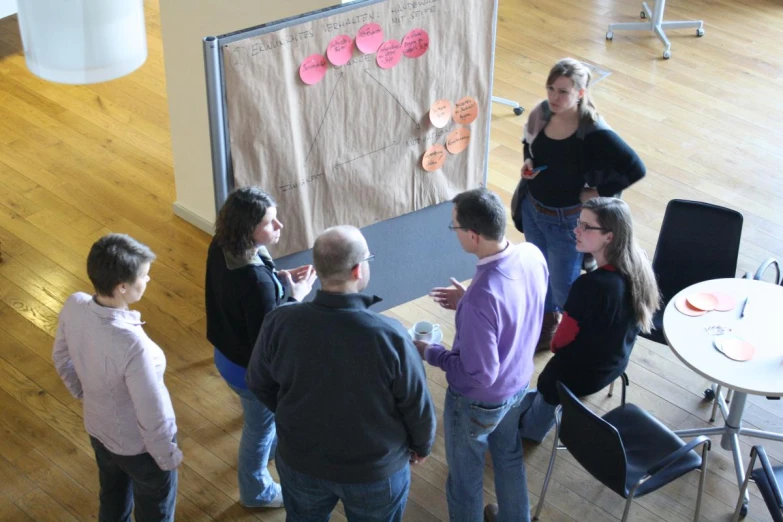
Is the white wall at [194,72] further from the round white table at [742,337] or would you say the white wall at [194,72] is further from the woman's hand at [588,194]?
the round white table at [742,337]

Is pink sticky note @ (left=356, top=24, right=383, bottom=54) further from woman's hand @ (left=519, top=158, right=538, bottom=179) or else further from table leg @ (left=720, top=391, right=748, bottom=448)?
table leg @ (left=720, top=391, right=748, bottom=448)

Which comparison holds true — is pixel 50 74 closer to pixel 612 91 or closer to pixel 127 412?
pixel 127 412

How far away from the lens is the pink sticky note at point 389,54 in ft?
11.1

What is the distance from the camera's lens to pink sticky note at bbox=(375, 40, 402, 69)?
339 cm

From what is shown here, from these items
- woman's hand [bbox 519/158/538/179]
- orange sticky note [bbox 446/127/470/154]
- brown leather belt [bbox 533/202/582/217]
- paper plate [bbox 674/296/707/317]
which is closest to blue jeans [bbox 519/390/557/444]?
paper plate [bbox 674/296/707/317]

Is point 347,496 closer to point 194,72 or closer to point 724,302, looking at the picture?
point 724,302

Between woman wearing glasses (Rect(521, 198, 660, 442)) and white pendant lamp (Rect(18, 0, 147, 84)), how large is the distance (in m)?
2.06

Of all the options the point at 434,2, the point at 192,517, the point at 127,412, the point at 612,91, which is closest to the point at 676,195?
the point at 612,91

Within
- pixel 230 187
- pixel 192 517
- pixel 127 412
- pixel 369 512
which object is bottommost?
pixel 192 517

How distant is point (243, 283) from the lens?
2865mm

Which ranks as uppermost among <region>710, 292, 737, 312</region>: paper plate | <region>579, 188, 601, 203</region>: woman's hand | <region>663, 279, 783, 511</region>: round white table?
<region>579, 188, 601, 203</region>: woman's hand

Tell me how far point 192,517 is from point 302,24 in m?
1.90

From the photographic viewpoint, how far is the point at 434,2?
11.4 ft

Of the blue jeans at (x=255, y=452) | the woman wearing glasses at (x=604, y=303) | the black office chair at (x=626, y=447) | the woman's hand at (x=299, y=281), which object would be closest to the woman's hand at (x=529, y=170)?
the woman wearing glasses at (x=604, y=303)
